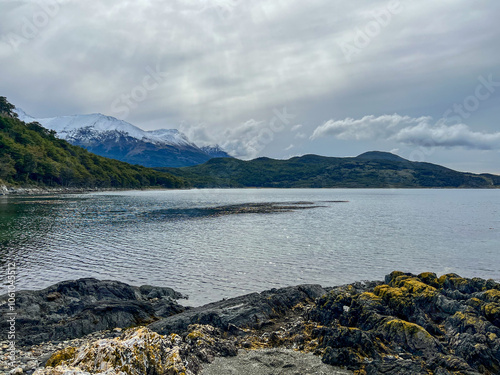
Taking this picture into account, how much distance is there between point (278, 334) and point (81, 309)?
498 inches

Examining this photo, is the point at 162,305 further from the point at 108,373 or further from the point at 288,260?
the point at 288,260

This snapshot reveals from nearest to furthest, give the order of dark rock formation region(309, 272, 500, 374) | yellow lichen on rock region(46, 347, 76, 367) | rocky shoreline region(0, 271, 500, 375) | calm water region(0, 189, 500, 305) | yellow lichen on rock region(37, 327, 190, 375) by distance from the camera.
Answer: yellow lichen on rock region(37, 327, 190, 375)
yellow lichen on rock region(46, 347, 76, 367)
rocky shoreline region(0, 271, 500, 375)
dark rock formation region(309, 272, 500, 374)
calm water region(0, 189, 500, 305)

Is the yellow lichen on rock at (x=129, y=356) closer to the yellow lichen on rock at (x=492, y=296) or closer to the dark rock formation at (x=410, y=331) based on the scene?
the dark rock formation at (x=410, y=331)

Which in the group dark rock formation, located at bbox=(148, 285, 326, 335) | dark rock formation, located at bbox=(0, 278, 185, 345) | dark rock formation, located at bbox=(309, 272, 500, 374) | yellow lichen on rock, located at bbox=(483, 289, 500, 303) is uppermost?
yellow lichen on rock, located at bbox=(483, 289, 500, 303)

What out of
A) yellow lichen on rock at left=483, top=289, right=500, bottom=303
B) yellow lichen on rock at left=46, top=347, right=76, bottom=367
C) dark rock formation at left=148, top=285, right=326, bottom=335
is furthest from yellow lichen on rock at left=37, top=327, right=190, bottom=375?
yellow lichen on rock at left=483, top=289, right=500, bottom=303

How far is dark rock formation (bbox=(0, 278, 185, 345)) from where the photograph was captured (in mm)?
16781

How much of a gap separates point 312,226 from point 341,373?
184 ft

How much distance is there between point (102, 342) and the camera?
33.6 feet

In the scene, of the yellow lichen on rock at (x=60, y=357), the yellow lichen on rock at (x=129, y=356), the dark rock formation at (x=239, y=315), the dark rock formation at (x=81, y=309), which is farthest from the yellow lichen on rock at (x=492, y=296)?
the yellow lichen on rock at (x=60, y=357)

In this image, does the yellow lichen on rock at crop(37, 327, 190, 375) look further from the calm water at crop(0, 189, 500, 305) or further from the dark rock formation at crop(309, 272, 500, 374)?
the calm water at crop(0, 189, 500, 305)

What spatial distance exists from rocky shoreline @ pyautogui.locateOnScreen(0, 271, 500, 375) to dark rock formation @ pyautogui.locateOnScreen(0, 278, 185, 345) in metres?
0.07

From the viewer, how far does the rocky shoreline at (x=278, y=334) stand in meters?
11.0

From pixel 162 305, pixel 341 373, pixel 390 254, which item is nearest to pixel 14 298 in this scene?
pixel 162 305

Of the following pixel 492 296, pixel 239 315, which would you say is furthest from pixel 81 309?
pixel 492 296
